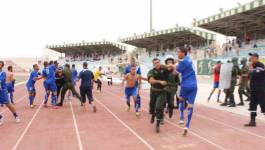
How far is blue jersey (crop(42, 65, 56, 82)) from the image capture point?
15.7 meters

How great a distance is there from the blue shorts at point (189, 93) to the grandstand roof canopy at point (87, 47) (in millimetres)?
70384

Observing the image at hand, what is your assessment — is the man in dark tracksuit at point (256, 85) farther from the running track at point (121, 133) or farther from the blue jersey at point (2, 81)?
the blue jersey at point (2, 81)

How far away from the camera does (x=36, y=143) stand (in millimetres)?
8688

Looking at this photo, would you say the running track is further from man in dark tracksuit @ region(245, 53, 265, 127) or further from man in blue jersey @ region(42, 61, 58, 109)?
man in blue jersey @ region(42, 61, 58, 109)

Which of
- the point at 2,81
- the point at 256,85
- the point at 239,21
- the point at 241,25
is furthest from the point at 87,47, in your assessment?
the point at 256,85

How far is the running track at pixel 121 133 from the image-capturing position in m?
8.28

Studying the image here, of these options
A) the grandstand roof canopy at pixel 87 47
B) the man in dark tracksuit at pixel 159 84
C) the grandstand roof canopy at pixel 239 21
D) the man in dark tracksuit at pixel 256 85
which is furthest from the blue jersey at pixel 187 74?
the grandstand roof canopy at pixel 87 47

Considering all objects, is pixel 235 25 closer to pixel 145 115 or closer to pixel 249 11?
pixel 249 11

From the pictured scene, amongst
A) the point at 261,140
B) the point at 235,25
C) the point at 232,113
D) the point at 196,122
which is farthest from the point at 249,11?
the point at 261,140

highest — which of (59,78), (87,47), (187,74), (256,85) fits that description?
(87,47)

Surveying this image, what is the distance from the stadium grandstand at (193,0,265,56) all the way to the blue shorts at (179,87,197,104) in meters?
21.0

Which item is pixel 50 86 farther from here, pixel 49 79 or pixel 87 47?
pixel 87 47

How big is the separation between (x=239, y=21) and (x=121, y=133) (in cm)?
3113

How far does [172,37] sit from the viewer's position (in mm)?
56469
